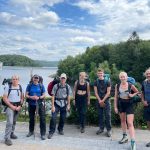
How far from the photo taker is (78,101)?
9781 millimetres

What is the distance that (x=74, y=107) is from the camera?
34.9 ft

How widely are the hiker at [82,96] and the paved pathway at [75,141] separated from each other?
0.42 m

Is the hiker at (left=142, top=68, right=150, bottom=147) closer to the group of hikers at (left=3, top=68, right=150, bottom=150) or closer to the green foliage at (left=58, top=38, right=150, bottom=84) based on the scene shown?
the group of hikers at (left=3, top=68, right=150, bottom=150)

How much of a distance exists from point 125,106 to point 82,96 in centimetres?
172

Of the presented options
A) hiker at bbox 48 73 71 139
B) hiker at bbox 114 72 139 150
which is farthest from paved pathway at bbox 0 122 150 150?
hiker at bbox 114 72 139 150

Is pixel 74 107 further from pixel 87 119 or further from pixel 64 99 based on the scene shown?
pixel 64 99

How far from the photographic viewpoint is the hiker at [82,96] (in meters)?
9.57

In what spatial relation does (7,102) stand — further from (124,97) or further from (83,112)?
(124,97)

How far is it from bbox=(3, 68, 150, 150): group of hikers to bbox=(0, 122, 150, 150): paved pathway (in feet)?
0.63

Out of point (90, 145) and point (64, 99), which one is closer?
point (90, 145)

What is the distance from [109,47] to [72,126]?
65388 mm

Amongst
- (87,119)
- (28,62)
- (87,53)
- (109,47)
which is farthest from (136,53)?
(87,119)

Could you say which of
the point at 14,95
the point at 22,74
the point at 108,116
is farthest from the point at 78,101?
the point at 22,74

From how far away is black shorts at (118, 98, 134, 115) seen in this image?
26.8 feet
